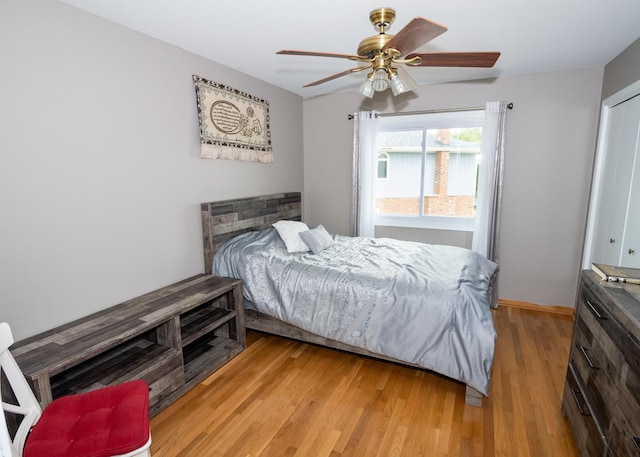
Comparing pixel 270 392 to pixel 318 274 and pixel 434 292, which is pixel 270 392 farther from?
pixel 434 292

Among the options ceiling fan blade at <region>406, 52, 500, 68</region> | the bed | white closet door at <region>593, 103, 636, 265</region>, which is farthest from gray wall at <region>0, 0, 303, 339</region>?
white closet door at <region>593, 103, 636, 265</region>

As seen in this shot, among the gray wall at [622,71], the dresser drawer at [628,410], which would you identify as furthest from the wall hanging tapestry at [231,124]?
the gray wall at [622,71]

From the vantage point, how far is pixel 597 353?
156 cm

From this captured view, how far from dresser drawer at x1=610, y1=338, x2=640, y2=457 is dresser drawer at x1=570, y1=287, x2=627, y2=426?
48 millimetres

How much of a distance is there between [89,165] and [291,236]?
1.69 meters

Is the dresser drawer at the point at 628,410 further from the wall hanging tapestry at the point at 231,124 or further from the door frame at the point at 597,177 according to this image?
the wall hanging tapestry at the point at 231,124

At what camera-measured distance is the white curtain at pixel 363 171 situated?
401 cm

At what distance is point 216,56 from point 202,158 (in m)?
0.88

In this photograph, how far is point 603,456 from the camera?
1.39m

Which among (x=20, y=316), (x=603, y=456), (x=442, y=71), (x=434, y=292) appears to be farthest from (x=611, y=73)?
(x=20, y=316)

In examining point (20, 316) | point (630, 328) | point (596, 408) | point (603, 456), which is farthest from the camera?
point (20, 316)

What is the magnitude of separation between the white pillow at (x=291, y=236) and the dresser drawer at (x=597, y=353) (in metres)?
2.11

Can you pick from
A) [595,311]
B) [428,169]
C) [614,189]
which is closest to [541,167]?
[614,189]

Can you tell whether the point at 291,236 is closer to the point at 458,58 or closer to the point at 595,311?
the point at 458,58
